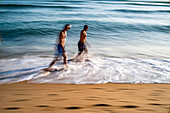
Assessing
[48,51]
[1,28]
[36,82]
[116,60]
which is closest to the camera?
[36,82]

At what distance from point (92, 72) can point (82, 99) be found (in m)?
2.63

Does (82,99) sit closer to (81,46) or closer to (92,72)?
(92,72)

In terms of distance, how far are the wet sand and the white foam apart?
0.56 meters

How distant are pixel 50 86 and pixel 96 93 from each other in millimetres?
1396

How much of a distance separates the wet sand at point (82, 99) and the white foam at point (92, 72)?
0.56 metres

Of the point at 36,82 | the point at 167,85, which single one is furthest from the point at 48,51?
the point at 167,85

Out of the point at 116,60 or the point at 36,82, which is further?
the point at 116,60

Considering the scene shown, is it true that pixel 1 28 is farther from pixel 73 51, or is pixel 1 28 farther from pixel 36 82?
pixel 36 82

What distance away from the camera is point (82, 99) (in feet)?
12.5

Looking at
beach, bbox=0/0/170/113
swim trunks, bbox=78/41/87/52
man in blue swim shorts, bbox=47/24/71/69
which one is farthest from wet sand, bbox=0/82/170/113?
swim trunks, bbox=78/41/87/52

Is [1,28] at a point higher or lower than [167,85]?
higher

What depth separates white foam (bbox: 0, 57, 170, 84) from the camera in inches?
222

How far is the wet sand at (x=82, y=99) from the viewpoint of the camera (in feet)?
10.8

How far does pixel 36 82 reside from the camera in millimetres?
5316
